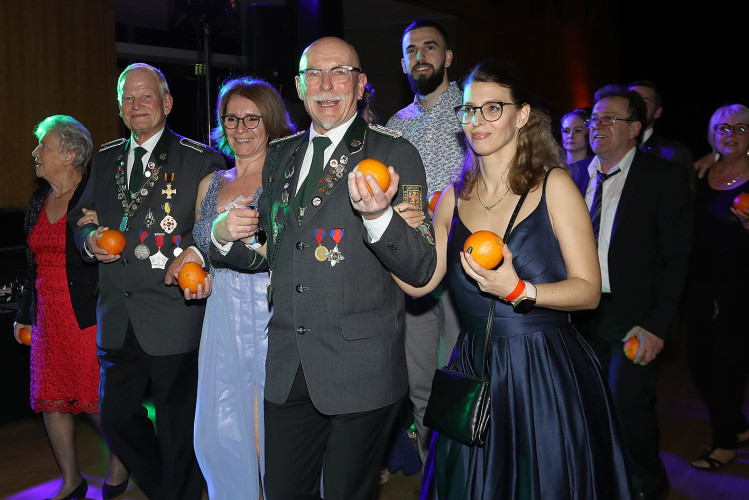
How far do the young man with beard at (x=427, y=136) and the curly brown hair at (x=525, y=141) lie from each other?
51.6 inches

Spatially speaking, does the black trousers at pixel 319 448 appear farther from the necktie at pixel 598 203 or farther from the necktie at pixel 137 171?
the necktie at pixel 598 203

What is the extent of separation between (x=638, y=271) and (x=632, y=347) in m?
0.36

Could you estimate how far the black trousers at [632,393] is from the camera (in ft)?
11.4

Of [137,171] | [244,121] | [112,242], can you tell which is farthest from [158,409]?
[244,121]

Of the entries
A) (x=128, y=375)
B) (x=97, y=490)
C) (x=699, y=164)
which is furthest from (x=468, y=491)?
(x=699, y=164)

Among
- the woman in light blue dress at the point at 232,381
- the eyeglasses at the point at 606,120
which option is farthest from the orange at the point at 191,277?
the eyeglasses at the point at 606,120

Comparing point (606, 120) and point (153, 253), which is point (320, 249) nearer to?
point (153, 253)

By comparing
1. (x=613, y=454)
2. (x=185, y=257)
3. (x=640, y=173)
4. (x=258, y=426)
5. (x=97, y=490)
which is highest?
(x=640, y=173)

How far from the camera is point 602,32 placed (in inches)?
551

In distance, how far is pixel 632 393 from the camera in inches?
137

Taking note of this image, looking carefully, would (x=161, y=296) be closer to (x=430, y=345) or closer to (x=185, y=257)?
(x=185, y=257)

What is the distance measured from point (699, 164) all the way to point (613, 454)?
300cm

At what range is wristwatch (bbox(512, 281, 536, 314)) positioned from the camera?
6.90 feet

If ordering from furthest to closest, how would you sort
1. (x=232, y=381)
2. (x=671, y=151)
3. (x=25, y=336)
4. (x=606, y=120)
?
(x=671, y=151)
(x=25, y=336)
(x=606, y=120)
(x=232, y=381)
